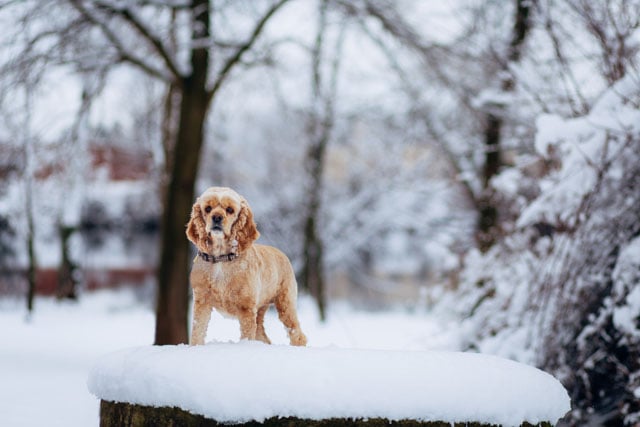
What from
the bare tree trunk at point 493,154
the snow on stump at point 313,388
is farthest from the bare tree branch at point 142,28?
the snow on stump at point 313,388

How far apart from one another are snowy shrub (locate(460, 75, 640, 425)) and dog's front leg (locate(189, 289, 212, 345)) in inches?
115

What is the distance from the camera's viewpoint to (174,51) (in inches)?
339

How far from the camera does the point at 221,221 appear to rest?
350 cm

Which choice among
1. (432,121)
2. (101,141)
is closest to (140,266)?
(101,141)

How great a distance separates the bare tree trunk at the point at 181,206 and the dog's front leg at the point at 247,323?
4.34m

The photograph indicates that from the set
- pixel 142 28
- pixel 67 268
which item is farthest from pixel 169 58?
pixel 67 268

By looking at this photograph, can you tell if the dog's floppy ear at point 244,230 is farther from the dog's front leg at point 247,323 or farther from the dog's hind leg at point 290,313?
the dog's hind leg at point 290,313

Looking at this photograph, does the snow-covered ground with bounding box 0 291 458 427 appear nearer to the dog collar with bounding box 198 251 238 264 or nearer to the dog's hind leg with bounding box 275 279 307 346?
the dog's hind leg with bounding box 275 279 307 346

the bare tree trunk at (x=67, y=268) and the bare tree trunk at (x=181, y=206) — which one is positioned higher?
the bare tree trunk at (x=181, y=206)

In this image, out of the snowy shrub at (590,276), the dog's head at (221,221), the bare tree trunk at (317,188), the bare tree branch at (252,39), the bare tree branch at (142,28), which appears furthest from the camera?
the bare tree trunk at (317,188)

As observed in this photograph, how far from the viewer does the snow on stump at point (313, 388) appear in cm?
337

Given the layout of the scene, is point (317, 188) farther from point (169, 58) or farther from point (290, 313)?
point (290, 313)

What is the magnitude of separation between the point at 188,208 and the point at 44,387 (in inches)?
92.2

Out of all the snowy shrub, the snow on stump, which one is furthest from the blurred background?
the snow on stump
